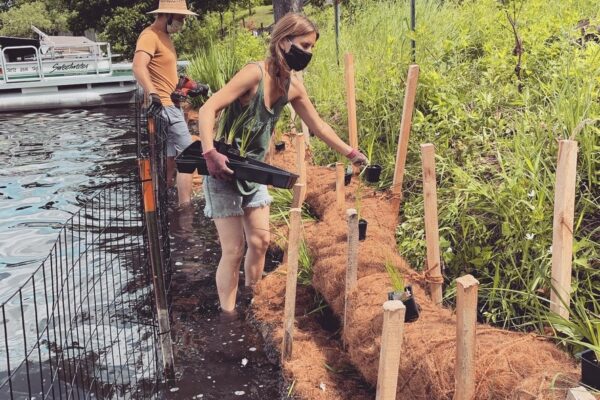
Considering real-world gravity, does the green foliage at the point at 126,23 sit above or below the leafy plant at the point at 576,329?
above

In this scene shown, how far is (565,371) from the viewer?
1.99 metres

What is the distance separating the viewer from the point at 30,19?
39.2 metres

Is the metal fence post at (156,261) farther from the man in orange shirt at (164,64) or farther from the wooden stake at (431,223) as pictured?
the man in orange shirt at (164,64)

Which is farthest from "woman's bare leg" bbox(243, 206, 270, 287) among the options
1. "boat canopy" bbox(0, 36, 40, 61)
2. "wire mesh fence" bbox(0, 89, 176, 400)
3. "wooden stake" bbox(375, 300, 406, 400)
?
"boat canopy" bbox(0, 36, 40, 61)

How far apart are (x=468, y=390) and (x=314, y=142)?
4.32 m

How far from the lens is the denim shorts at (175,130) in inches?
213

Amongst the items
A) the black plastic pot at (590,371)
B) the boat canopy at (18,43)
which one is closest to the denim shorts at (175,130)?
the black plastic pot at (590,371)

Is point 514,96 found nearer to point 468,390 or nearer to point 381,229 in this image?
point 381,229

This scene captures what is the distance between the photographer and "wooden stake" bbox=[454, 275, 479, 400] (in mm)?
1886

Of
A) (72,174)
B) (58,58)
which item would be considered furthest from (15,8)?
(72,174)

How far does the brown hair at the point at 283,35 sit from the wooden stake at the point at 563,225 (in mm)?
1450

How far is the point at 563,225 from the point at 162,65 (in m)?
4.05

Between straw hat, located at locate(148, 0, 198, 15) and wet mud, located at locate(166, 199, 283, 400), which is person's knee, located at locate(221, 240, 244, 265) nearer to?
wet mud, located at locate(166, 199, 283, 400)

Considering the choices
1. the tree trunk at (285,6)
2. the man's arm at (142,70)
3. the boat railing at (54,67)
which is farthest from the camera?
the boat railing at (54,67)
